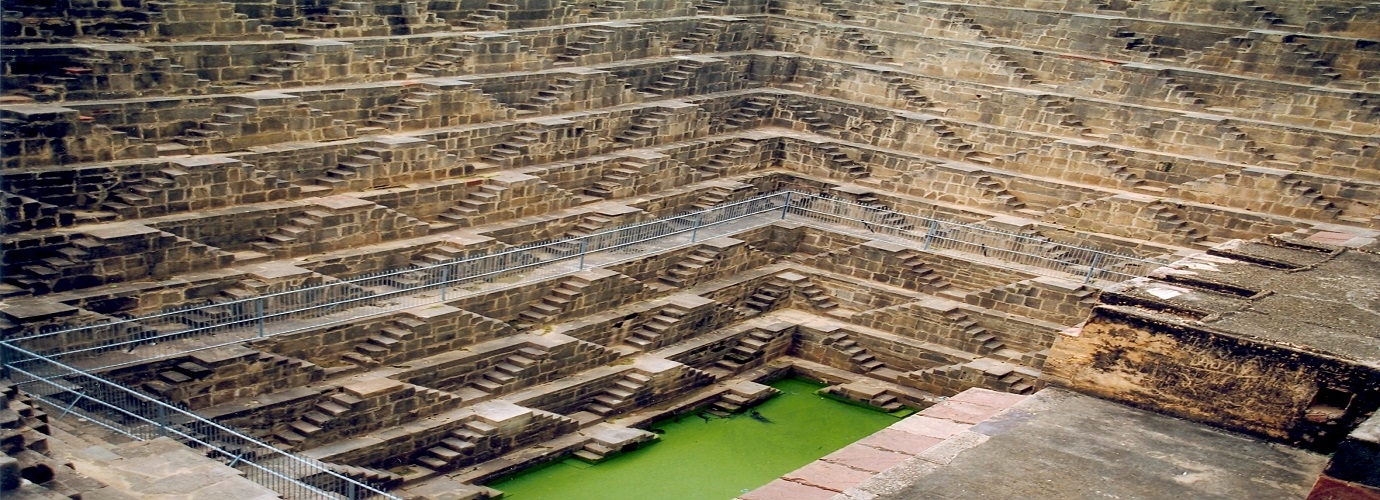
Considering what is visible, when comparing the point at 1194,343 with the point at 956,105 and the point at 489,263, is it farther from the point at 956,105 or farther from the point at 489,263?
the point at 956,105

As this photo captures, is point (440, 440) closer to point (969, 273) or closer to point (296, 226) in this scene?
point (296, 226)

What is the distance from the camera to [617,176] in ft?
84.3

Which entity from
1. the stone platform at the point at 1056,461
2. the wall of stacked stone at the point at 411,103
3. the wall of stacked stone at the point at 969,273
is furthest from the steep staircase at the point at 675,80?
the stone platform at the point at 1056,461

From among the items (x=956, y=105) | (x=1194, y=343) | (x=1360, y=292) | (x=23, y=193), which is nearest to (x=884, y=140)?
(x=956, y=105)

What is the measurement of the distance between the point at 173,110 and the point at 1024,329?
14319 mm

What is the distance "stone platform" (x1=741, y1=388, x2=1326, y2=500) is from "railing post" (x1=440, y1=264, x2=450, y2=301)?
7823 mm

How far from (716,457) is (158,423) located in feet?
27.1

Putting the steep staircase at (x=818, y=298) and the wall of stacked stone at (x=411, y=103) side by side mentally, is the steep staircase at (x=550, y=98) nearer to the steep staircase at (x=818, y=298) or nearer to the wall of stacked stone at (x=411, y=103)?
the wall of stacked stone at (x=411, y=103)

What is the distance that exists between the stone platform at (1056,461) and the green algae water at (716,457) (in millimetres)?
5220

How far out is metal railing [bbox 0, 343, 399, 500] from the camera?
15148 mm

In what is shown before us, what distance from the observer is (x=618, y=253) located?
2367cm

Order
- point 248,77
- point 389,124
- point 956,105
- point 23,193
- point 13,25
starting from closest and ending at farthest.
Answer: point 23,193 < point 13,25 < point 248,77 < point 389,124 < point 956,105

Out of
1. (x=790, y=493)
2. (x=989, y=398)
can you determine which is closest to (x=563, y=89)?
Result: (x=989, y=398)

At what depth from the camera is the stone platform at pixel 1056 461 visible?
40.2 ft
